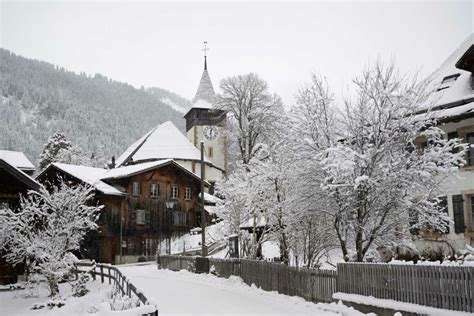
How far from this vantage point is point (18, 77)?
182 m

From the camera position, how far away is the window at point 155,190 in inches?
1839

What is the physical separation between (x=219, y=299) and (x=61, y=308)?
28.9ft

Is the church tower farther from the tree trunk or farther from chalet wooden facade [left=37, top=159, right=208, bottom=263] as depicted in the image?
the tree trunk

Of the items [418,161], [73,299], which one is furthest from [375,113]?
[73,299]

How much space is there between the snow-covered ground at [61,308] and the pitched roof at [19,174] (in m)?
5.84

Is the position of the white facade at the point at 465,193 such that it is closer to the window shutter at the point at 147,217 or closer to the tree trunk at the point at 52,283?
the tree trunk at the point at 52,283

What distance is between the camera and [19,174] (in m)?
28.6

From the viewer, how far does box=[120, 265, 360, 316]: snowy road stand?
16.7 metres

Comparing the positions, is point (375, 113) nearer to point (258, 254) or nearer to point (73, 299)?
point (258, 254)

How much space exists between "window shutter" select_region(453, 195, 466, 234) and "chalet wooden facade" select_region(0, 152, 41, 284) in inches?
904

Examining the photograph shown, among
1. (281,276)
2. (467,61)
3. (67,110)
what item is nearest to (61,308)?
(281,276)

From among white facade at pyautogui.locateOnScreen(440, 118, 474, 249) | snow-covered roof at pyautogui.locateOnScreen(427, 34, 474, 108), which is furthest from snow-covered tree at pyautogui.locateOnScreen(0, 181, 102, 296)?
snow-covered roof at pyautogui.locateOnScreen(427, 34, 474, 108)

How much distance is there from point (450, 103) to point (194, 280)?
16.2 m

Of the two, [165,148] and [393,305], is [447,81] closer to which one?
[393,305]
